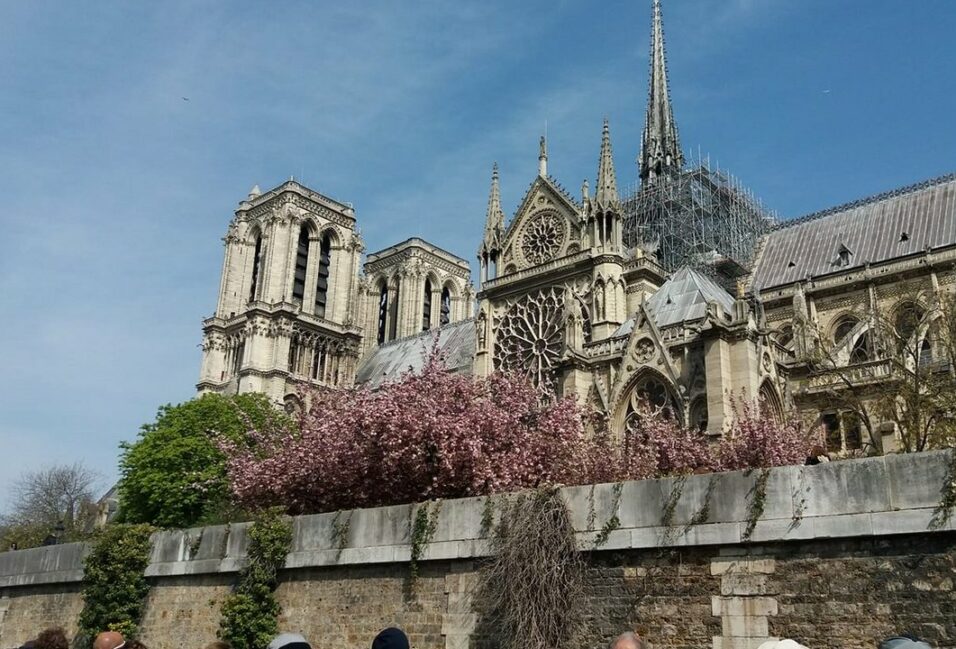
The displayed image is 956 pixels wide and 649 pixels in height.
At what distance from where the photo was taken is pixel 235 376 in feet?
188

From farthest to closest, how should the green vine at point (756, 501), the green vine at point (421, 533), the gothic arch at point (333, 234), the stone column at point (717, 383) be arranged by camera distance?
the gothic arch at point (333, 234)
the stone column at point (717, 383)
the green vine at point (421, 533)
the green vine at point (756, 501)

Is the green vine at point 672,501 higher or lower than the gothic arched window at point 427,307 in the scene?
lower

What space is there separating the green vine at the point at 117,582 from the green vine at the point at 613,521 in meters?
10.4

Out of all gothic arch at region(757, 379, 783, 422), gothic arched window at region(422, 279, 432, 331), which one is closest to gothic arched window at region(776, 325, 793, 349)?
gothic arch at region(757, 379, 783, 422)

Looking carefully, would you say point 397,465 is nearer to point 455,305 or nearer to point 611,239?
point 611,239

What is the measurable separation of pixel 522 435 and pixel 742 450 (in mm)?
4825

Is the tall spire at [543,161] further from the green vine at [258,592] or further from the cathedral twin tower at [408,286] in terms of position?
the green vine at [258,592]

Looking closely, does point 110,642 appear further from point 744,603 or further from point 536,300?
point 536,300

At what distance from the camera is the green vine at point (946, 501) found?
9.45m

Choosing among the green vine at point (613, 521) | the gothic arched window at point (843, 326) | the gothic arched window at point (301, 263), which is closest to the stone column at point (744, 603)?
the green vine at point (613, 521)

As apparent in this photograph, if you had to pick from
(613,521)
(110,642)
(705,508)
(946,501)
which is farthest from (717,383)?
(110,642)

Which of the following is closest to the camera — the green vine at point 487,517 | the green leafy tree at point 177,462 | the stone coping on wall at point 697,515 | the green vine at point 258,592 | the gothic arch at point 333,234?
the stone coping on wall at point 697,515

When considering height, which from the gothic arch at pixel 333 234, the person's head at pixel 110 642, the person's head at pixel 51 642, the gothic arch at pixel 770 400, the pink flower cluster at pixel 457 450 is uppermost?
the gothic arch at pixel 333 234

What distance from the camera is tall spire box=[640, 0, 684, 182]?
2363 inches
